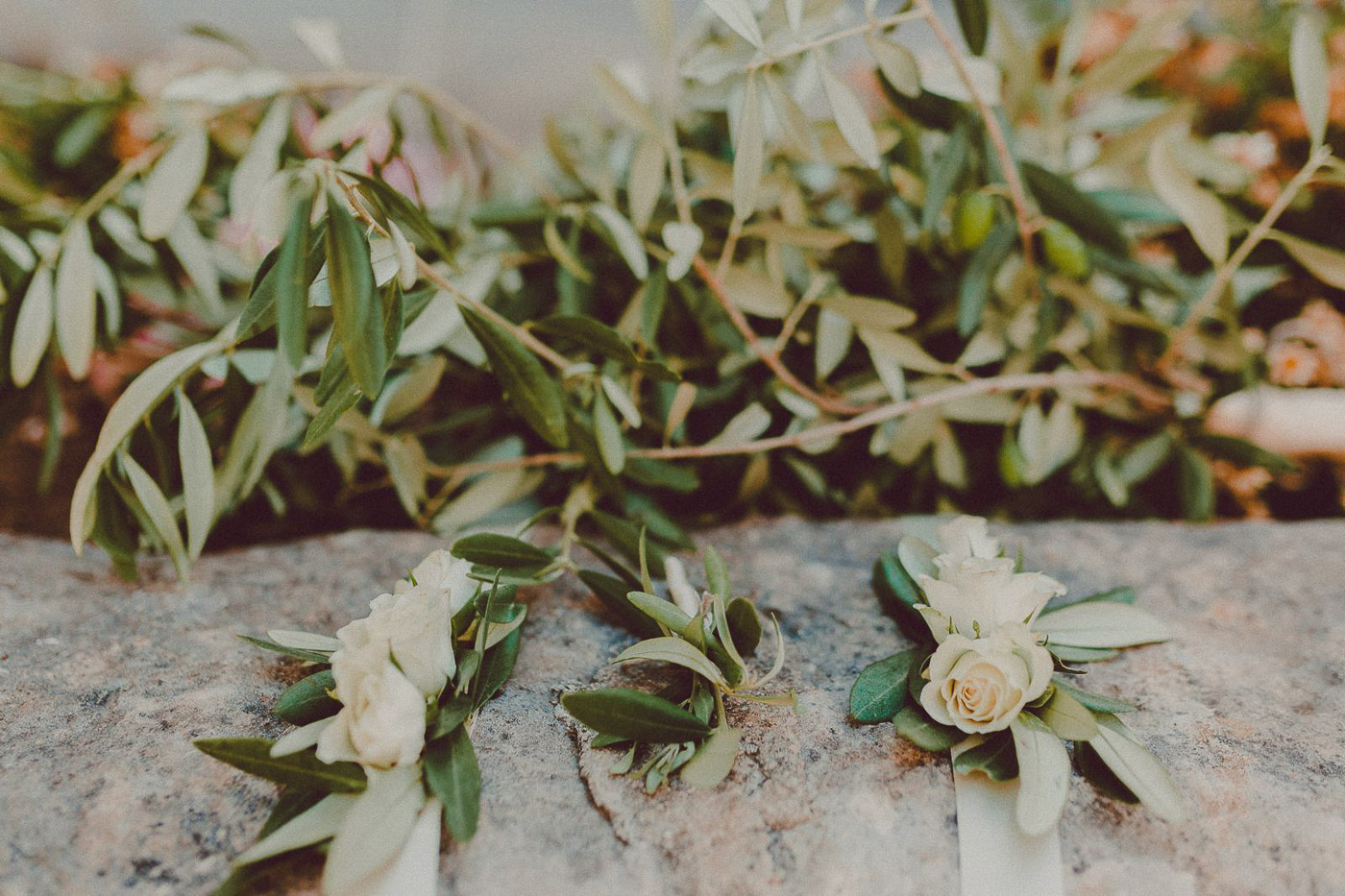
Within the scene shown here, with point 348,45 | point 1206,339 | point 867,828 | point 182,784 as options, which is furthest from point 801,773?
point 348,45

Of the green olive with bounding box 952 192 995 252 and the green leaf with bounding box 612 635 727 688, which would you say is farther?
the green olive with bounding box 952 192 995 252

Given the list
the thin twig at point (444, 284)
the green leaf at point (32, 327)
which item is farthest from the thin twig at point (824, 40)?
the green leaf at point (32, 327)

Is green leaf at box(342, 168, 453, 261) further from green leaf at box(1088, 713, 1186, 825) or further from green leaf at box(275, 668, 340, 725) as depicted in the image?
green leaf at box(1088, 713, 1186, 825)

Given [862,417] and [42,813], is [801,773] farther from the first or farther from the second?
[42,813]

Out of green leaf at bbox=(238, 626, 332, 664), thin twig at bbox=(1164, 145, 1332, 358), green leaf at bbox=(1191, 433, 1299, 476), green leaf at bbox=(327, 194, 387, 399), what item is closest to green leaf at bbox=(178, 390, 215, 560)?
green leaf at bbox=(238, 626, 332, 664)

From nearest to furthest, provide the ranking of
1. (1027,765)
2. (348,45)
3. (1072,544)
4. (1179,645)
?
(1027,765) → (1179,645) → (1072,544) → (348,45)

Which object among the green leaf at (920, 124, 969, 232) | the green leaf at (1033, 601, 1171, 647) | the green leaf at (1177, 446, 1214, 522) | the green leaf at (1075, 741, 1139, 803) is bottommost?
the green leaf at (1177, 446, 1214, 522)

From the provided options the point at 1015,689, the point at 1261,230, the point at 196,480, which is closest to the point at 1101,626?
the point at 1015,689
